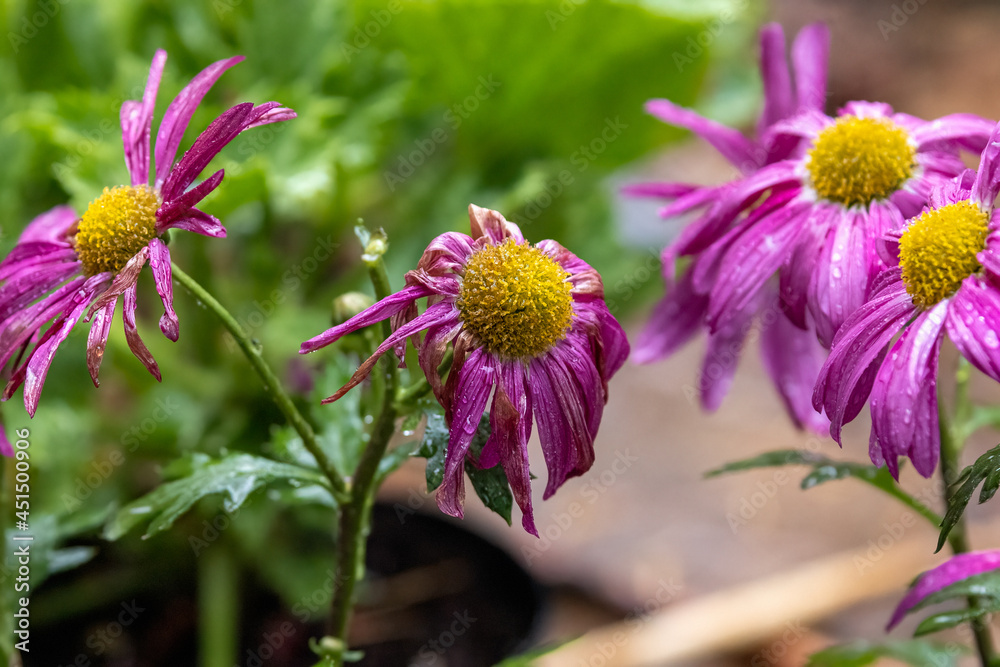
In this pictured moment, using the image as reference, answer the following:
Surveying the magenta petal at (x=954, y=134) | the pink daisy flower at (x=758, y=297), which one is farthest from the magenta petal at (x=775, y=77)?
the magenta petal at (x=954, y=134)

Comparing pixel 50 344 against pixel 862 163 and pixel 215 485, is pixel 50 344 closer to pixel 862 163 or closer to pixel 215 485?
pixel 215 485

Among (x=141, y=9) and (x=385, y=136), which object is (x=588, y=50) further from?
(x=141, y=9)

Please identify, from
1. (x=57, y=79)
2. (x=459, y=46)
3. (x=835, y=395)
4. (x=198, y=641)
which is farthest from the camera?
(x=57, y=79)

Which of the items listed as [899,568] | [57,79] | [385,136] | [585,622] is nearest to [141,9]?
[57,79]

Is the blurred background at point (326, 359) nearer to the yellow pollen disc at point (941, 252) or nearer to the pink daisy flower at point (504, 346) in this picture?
the pink daisy flower at point (504, 346)

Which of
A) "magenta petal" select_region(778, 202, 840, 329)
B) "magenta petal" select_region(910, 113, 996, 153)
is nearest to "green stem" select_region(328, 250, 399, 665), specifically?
"magenta petal" select_region(778, 202, 840, 329)

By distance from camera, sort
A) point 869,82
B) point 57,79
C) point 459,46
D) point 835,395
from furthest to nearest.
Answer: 1. point 869,82
2. point 57,79
3. point 459,46
4. point 835,395

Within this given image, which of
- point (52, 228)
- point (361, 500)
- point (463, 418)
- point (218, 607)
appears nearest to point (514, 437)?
point (463, 418)
